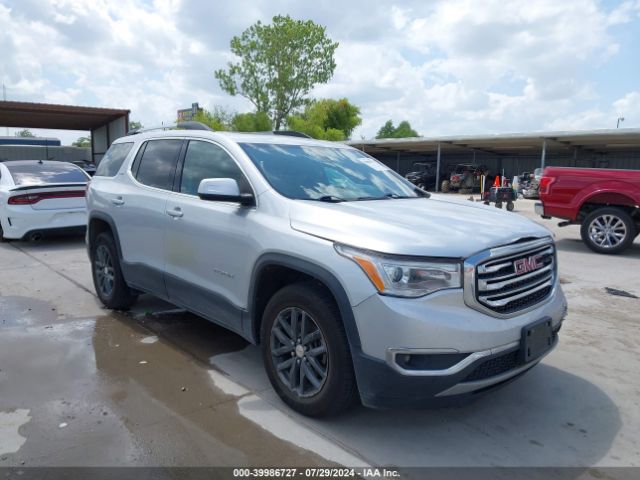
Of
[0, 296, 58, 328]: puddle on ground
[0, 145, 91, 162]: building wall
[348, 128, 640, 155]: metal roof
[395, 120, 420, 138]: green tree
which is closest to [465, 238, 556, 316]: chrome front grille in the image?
[0, 296, 58, 328]: puddle on ground

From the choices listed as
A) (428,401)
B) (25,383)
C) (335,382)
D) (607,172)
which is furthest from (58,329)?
(607,172)

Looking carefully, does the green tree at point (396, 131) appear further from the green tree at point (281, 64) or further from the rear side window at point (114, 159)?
the rear side window at point (114, 159)

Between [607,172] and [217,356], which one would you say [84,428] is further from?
[607,172]

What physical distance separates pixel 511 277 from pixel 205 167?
2.51 metres

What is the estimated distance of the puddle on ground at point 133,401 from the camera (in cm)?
291

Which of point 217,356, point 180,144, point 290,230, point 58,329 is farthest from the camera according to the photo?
point 58,329

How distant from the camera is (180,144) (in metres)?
4.61

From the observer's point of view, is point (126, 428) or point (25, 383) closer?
point (126, 428)

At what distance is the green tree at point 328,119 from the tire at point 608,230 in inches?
1551

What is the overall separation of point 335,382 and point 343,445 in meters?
0.38

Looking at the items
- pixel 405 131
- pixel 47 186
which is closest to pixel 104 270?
pixel 47 186

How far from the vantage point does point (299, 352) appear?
3.23 metres

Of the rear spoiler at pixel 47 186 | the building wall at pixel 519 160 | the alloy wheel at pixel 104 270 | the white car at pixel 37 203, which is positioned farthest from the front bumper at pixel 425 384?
the building wall at pixel 519 160

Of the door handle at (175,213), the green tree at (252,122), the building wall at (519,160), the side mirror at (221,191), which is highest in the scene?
the green tree at (252,122)
